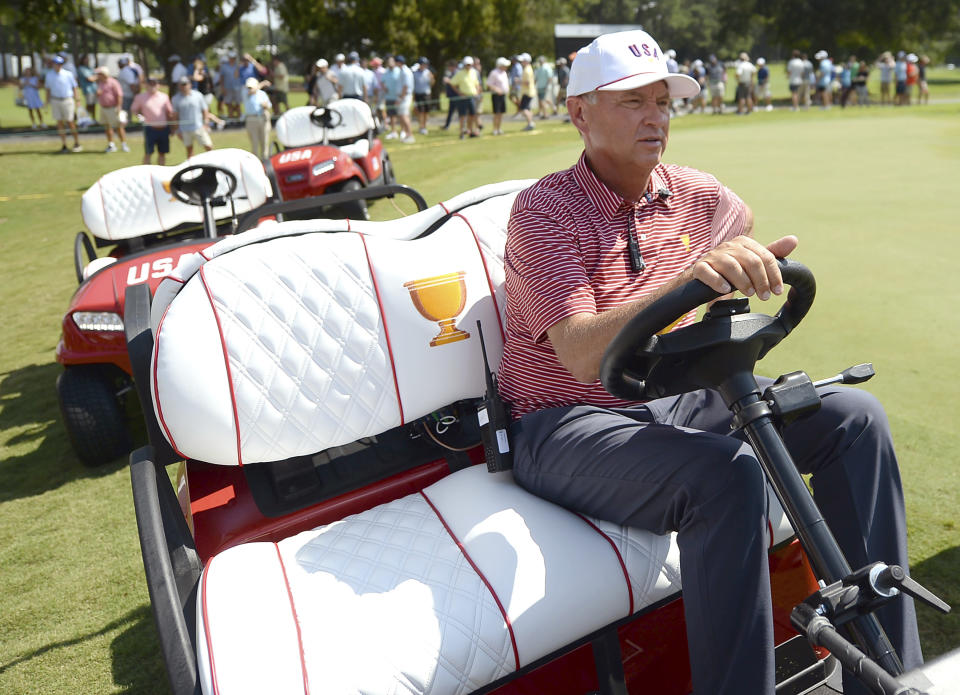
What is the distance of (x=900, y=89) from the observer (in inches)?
921

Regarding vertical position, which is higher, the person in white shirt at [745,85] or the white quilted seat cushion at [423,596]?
the person in white shirt at [745,85]

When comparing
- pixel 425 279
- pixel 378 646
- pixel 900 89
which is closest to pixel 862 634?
pixel 378 646

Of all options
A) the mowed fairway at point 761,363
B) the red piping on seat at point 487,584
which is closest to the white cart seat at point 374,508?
the red piping on seat at point 487,584

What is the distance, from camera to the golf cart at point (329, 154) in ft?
23.6

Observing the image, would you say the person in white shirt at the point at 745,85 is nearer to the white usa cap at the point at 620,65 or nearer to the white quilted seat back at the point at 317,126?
the white quilted seat back at the point at 317,126

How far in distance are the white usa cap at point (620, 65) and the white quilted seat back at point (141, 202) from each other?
3.61m

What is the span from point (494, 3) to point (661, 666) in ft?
110

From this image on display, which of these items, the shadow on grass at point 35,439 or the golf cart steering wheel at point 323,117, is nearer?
the shadow on grass at point 35,439

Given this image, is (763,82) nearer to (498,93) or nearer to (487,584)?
(498,93)

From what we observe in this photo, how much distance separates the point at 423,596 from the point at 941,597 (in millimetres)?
1592

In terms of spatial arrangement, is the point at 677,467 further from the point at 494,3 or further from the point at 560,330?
the point at 494,3

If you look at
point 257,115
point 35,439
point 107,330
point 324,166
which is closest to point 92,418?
point 107,330

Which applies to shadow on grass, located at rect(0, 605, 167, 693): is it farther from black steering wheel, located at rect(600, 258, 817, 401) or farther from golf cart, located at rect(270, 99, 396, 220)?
golf cart, located at rect(270, 99, 396, 220)

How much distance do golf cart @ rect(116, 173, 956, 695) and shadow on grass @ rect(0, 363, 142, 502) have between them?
1.68 meters
